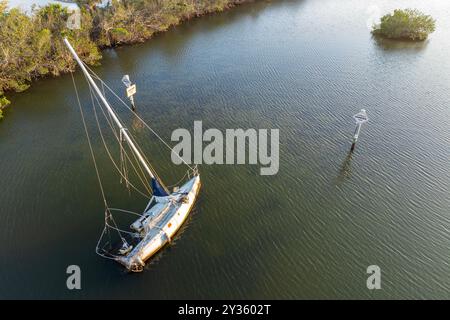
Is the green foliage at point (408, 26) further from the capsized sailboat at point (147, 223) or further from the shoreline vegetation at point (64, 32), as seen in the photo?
the capsized sailboat at point (147, 223)

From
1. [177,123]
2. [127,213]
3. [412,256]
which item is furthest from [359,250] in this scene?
[177,123]

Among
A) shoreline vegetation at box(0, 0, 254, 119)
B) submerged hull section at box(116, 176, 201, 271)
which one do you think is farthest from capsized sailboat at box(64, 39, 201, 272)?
shoreline vegetation at box(0, 0, 254, 119)

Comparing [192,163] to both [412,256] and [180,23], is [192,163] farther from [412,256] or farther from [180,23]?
[180,23]

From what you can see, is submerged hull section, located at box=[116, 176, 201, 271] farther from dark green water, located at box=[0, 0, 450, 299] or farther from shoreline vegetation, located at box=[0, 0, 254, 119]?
shoreline vegetation, located at box=[0, 0, 254, 119]

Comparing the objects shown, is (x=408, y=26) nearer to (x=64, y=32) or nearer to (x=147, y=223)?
(x=64, y=32)

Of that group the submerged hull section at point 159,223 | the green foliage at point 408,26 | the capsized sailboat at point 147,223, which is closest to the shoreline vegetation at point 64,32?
the capsized sailboat at point 147,223

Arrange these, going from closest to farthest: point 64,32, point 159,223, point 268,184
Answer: point 159,223 → point 268,184 → point 64,32

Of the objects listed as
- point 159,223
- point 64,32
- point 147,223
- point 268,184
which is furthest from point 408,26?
point 147,223
